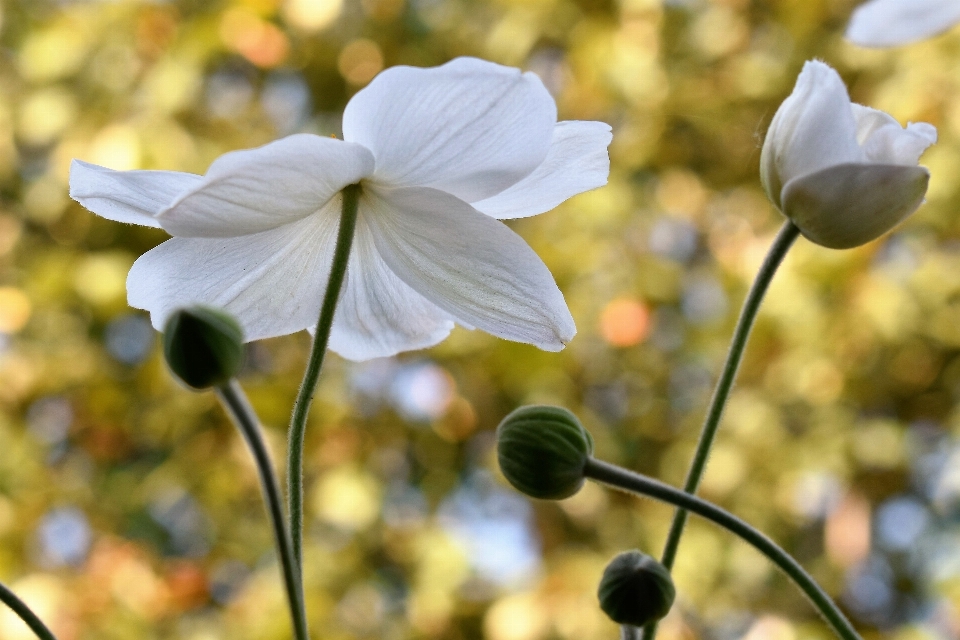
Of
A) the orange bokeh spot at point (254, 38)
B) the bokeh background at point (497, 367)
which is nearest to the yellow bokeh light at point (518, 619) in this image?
the bokeh background at point (497, 367)

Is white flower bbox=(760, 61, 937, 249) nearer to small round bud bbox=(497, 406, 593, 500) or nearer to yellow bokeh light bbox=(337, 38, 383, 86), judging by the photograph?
small round bud bbox=(497, 406, 593, 500)

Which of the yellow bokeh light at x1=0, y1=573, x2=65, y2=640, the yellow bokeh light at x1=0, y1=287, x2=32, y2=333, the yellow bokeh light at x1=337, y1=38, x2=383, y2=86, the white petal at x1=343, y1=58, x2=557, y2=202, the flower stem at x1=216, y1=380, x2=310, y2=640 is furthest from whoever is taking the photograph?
the yellow bokeh light at x1=337, y1=38, x2=383, y2=86

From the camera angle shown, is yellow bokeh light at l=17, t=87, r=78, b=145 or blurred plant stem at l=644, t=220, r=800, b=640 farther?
yellow bokeh light at l=17, t=87, r=78, b=145

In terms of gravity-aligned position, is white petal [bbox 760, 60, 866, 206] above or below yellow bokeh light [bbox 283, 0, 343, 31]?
below

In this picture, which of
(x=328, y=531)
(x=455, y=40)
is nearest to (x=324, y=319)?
(x=328, y=531)

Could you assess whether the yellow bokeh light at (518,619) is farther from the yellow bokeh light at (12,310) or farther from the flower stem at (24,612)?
the flower stem at (24,612)

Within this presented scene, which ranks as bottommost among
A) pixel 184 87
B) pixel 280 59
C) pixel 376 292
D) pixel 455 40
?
pixel 376 292

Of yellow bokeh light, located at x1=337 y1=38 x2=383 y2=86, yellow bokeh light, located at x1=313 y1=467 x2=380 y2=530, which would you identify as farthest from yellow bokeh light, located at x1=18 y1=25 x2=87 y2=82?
yellow bokeh light, located at x1=313 y1=467 x2=380 y2=530

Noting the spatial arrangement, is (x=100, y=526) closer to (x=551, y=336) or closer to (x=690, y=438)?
(x=690, y=438)
